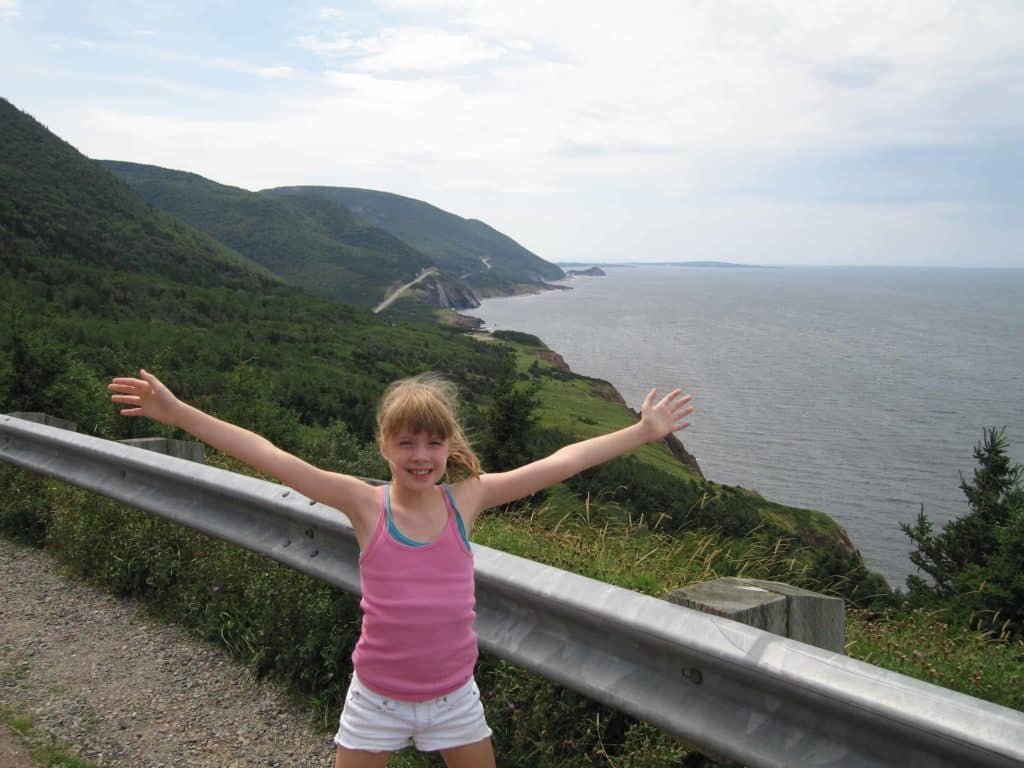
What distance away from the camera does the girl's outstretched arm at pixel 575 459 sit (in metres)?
2.52

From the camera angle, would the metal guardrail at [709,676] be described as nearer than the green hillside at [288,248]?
Yes

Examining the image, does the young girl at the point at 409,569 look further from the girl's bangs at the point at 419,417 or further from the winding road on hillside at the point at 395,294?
the winding road on hillside at the point at 395,294

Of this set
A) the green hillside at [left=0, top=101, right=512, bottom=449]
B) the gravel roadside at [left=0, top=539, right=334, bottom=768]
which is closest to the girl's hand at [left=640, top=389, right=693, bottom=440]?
the gravel roadside at [left=0, top=539, right=334, bottom=768]

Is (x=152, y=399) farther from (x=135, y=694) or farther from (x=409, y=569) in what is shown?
(x=135, y=694)

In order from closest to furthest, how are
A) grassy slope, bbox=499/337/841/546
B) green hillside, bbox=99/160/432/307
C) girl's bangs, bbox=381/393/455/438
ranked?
girl's bangs, bbox=381/393/455/438
grassy slope, bbox=499/337/841/546
green hillside, bbox=99/160/432/307

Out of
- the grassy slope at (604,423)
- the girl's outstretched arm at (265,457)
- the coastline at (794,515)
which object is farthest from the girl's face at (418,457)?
the grassy slope at (604,423)

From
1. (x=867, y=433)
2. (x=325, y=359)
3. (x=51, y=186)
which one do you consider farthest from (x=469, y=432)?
(x=51, y=186)

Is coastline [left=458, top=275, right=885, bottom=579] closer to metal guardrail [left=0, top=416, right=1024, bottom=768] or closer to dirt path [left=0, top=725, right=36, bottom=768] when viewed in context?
metal guardrail [left=0, top=416, right=1024, bottom=768]

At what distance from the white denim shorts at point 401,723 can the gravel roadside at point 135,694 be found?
2.52 feet

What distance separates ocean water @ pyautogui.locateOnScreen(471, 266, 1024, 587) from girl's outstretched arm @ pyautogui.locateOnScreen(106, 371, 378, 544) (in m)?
33.5

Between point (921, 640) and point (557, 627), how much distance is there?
87.2 inches

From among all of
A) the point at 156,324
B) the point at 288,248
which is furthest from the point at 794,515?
the point at 288,248

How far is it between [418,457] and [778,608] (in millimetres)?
1002

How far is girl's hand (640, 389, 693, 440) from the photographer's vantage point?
265cm
